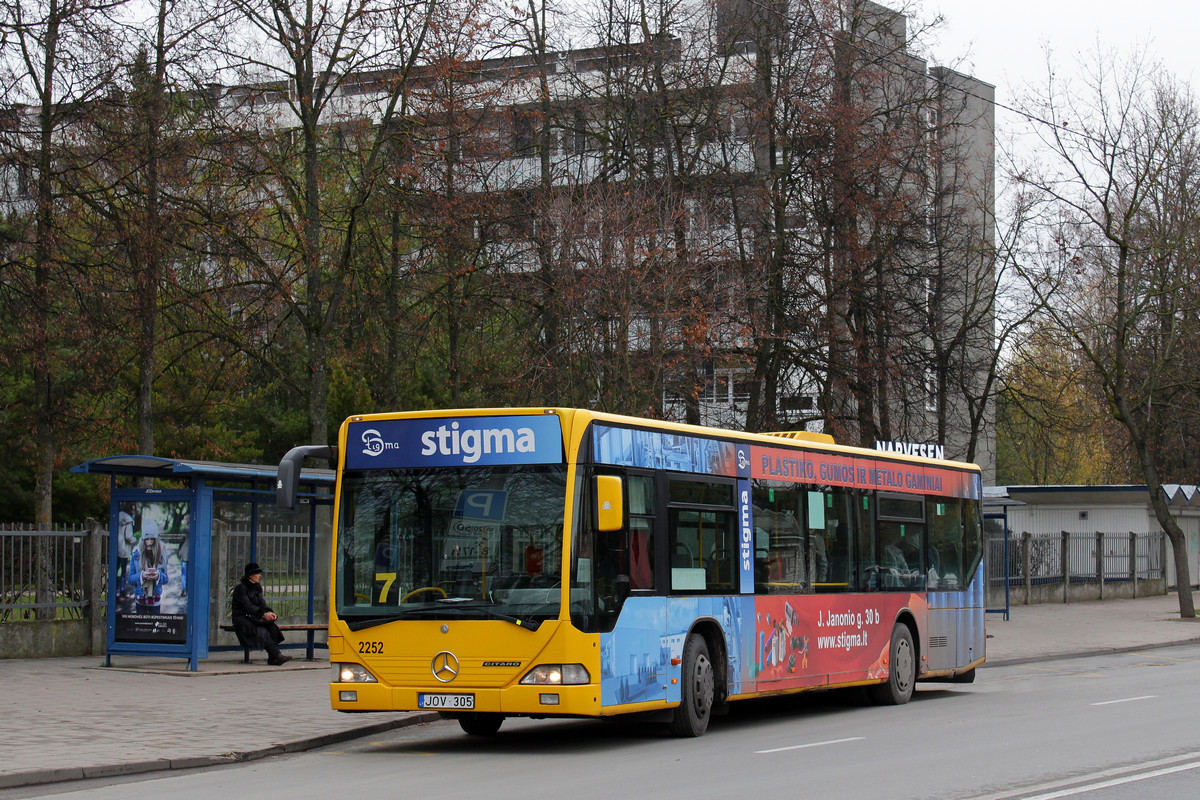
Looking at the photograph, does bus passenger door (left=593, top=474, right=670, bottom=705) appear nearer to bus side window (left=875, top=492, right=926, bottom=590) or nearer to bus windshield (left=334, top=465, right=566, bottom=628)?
bus windshield (left=334, top=465, right=566, bottom=628)

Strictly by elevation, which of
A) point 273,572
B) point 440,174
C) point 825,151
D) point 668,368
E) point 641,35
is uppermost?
point 641,35

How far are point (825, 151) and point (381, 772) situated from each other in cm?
2166

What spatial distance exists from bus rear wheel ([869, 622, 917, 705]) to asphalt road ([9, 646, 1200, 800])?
0.83 ft

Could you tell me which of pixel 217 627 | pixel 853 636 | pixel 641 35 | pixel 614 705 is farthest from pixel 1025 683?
pixel 641 35

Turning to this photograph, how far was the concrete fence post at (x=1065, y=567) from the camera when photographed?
40425 mm

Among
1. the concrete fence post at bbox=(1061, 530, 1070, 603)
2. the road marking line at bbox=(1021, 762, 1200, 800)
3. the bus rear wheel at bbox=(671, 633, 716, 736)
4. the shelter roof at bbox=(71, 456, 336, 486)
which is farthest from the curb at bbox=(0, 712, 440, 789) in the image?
the concrete fence post at bbox=(1061, 530, 1070, 603)

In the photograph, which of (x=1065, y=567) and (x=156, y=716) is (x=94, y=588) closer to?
(x=156, y=716)

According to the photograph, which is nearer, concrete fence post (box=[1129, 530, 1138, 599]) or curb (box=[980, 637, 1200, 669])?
curb (box=[980, 637, 1200, 669])

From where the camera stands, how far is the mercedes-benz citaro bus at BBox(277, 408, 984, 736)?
11539 mm

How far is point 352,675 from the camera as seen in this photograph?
474 inches

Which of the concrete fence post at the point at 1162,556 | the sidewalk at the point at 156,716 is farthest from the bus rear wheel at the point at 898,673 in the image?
the concrete fence post at the point at 1162,556

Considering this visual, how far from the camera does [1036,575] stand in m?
39.7

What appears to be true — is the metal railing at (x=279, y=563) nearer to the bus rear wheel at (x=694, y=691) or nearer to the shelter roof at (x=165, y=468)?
the shelter roof at (x=165, y=468)

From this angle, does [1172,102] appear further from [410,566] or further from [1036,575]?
[410,566]
